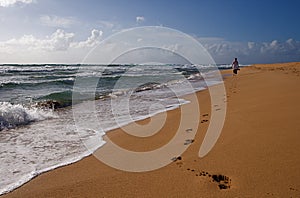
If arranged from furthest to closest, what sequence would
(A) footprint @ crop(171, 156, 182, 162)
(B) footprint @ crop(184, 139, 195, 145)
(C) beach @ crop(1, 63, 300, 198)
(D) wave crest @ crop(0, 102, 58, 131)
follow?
(D) wave crest @ crop(0, 102, 58, 131) → (B) footprint @ crop(184, 139, 195, 145) → (A) footprint @ crop(171, 156, 182, 162) → (C) beach @ crop(1, 63, 300, 198)

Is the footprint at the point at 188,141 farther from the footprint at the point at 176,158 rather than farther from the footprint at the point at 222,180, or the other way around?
the footprint at the point at 222,180

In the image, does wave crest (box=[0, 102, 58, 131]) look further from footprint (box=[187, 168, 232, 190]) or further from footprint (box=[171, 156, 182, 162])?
footprint (box=[187, 168, 232, 190])

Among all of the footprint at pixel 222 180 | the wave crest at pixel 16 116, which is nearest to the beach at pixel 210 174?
the footprint at pixel 222 180

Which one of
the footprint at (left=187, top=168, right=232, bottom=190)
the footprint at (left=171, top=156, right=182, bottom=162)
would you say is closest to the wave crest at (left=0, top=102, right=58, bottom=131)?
the footprint at (left=171, top=156, right=182, bottom=162)

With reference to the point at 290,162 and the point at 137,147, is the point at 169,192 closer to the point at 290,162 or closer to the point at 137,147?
the point at 290,162

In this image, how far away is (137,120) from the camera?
7.99 meters

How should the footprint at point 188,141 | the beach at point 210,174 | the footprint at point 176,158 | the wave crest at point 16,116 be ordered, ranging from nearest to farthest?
the beach at point 210,174, the footprint at point 176,158, the footprint at point 188,141, the wave crest at point 16,116

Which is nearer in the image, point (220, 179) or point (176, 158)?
point (220, 179)

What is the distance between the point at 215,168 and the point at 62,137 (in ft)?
13.1

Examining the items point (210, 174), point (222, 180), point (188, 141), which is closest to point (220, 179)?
point (222, 180)

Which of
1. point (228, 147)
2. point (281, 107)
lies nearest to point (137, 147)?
point (228, 147)

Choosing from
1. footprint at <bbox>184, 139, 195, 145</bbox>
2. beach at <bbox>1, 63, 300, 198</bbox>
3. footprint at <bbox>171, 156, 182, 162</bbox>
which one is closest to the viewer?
beach at <bbox>1, 63, 300, 198</bbox>

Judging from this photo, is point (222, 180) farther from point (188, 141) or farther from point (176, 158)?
point (188, 141)

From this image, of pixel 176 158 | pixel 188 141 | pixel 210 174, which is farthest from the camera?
pixel 188 141
